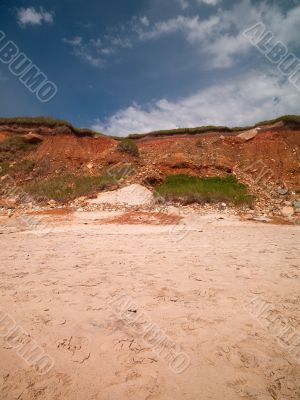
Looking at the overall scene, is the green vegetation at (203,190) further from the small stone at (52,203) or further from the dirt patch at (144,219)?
the small stone at (52,203)

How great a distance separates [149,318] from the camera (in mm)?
3734

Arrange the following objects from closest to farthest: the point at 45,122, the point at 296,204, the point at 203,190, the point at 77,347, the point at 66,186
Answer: the point at 77,347 < the point at 296,204 < the point at 203,190 < the point at 66,186 < the point at 45,122

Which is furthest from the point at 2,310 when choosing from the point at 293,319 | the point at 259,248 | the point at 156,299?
the point at 259,248

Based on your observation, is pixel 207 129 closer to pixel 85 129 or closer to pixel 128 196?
pixel 85 129

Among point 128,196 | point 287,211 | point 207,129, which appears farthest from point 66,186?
point 207,129

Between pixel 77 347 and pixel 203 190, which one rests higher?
pixel 203 190

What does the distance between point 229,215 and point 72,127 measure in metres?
19.1

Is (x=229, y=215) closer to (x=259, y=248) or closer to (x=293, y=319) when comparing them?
(x=259, y=248)

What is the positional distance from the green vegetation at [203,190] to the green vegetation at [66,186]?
3930 mm

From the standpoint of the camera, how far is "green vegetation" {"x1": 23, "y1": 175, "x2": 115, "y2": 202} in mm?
16438

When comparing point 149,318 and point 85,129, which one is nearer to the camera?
point 149,318

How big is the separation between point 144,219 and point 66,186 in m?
7.88

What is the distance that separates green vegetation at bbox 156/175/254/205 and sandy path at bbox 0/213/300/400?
809 centimetres

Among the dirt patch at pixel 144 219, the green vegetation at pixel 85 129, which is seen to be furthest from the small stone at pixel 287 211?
the green vegetation at pixel 85 129
